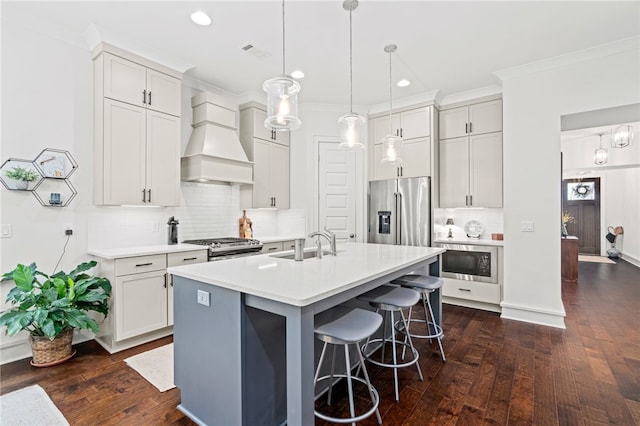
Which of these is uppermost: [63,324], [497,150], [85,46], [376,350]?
[85,46]

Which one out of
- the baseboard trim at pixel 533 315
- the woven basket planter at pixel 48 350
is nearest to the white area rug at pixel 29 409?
the woven basket planter at pixel 48 350

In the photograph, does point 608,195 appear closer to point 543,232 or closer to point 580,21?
point 543,232

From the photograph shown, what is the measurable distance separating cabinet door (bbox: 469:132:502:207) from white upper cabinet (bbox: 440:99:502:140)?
12cm

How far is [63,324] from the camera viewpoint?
2.62 m

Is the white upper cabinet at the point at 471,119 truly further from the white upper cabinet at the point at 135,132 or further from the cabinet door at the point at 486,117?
the white upper cabinet at the point at 135,132

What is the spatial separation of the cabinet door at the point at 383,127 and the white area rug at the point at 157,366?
399 cm

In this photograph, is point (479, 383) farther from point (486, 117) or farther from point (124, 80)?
point (124, 80)

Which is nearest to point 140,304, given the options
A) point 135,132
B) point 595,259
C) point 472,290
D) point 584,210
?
point 135,132

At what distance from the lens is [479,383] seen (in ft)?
7.73

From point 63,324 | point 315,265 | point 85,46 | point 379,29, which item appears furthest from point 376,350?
point 85,46

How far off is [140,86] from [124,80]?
0.15 meters

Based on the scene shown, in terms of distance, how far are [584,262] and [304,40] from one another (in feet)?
29.0

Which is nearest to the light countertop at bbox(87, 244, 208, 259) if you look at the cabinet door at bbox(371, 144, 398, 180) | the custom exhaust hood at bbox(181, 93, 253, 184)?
the custom exhaust hood at bbox(181, 93, 253, 184)

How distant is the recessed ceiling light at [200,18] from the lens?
107 inches
